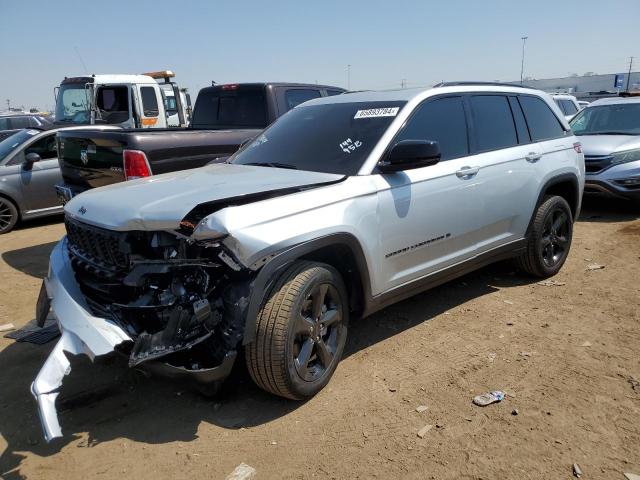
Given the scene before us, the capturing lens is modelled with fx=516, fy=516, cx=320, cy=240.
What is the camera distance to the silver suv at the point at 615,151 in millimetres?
7812

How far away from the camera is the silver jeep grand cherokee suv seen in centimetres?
278

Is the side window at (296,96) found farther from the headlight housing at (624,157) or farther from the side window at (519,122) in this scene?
the headlight housing at (624,157)

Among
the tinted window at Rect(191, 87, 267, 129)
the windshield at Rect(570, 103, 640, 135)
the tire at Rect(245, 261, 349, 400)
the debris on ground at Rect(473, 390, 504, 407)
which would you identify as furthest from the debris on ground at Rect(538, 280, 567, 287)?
the windshield at Rect(570, 103, 640, 135)

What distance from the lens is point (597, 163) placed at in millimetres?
8055

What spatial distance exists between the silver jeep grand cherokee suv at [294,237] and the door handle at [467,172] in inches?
0.8

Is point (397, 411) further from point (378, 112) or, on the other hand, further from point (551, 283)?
point (551, 283)

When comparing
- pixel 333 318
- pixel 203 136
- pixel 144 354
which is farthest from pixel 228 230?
pixel 203 136

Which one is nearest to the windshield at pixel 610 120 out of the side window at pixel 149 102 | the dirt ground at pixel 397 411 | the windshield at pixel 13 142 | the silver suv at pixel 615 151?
the silver suv at pixel 615 151

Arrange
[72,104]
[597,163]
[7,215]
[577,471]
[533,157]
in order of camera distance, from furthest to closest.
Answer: [72,104] → [7,215] → [597,163] → [533,157] → [577,471]

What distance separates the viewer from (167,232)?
9.46ft

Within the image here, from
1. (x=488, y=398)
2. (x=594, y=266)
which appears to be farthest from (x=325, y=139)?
(x=594, y=266)

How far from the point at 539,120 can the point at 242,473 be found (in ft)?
14.1

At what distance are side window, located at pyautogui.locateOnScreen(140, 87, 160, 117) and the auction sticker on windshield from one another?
9475mm

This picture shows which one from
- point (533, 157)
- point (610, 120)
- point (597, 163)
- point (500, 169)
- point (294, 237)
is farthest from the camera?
point (610, 120)
